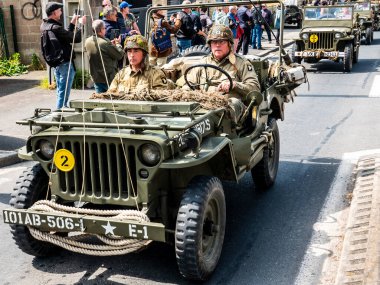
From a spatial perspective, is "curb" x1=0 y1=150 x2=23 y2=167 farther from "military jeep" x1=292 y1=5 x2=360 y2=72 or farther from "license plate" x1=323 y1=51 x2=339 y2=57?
"license plate" x1=323 y1=51 x2=339 y2=57

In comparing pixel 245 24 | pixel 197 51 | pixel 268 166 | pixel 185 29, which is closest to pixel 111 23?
pixel 185 29

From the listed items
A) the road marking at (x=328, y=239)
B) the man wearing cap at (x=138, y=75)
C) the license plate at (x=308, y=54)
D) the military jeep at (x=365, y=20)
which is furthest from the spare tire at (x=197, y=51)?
the military jeep at (x=365, y=20)

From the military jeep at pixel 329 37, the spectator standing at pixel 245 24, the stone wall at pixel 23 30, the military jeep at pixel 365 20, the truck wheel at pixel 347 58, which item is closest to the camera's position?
the truck wheel at pixel 347 58

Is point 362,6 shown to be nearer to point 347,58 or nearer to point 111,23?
Answer: point 347,58

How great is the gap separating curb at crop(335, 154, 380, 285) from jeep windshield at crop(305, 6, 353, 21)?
11.2 meters

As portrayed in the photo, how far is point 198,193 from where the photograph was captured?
14.9ft

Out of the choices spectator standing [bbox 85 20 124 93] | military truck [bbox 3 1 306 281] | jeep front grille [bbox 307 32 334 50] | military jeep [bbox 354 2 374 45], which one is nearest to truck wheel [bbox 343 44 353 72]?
jeep front grille [bbox 307 32 334 50]

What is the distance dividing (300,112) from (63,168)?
7.53 meters

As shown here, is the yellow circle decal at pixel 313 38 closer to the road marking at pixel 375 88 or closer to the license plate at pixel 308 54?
the license plate at pixel 308 54

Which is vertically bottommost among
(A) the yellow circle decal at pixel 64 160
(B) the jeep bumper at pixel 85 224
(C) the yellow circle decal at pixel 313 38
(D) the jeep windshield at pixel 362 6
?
(B) the jeep bumper at pixel 85 224

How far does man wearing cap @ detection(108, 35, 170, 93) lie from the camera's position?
19.8 feet

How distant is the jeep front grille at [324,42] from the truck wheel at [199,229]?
1265 cm

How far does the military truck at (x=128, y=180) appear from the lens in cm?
443

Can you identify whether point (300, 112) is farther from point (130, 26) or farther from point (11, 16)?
point (11, 16)
